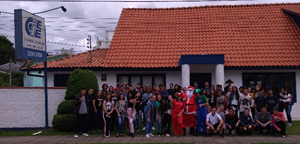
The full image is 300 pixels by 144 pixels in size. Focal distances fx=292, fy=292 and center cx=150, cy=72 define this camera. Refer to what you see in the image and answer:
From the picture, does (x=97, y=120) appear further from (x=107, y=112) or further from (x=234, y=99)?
(x=234, y=99)

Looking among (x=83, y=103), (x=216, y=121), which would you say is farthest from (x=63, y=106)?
(x=216, y=121)

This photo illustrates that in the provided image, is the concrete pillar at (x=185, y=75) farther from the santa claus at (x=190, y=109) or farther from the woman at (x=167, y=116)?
the woman at (x=167, y=116)

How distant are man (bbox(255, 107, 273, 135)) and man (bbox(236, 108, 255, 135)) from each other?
0.28 metres

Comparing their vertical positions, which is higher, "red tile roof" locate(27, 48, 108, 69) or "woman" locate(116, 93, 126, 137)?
"red tile roof" locate(27, 48, 108, 69)

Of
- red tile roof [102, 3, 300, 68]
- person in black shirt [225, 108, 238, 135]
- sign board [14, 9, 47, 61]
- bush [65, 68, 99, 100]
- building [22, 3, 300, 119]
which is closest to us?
person in black shirt [225, 108, 238, 135]

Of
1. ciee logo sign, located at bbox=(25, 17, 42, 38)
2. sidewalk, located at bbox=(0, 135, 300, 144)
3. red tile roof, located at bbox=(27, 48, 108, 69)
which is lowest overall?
sidewalk, located at bbox=(0, 135, 300, 144)

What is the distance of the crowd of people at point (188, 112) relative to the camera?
34.5 ft

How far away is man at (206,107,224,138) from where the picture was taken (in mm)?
10330

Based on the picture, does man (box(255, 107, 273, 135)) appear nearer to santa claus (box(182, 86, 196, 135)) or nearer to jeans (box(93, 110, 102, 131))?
santa claus (box(182, 86, 196, 135))

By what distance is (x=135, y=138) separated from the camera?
10.3 m

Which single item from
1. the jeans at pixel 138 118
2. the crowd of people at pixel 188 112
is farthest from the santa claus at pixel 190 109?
the jeans at pixel 138 118

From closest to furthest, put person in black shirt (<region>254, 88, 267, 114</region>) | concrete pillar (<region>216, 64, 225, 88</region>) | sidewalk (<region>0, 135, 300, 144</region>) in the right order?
sidewalk (<region>0, 135, 300, 144</region>) < person in black shirt (<region>254, 88, 267, 114</region>) < concrete pillar (<region>216, 64, 225, 88</region>)

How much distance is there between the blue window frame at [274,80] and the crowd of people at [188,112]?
11.8 ft

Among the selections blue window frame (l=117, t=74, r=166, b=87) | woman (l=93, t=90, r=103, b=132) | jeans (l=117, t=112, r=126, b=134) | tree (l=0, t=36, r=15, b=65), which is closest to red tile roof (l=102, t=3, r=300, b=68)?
blue window frame (l=117, t=74, r=166, b=87)
